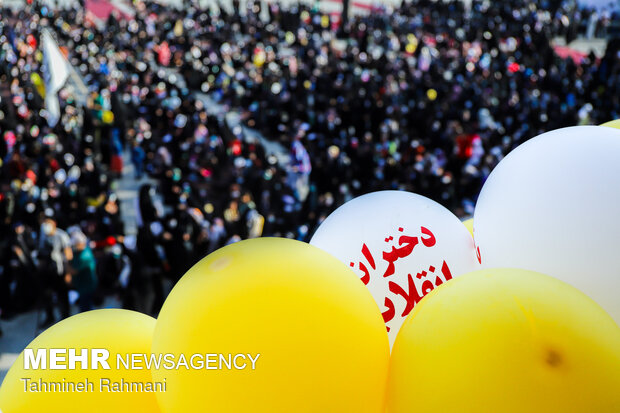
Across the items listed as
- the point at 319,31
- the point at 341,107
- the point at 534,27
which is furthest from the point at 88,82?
the point at 534,27

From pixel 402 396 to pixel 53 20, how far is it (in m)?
26.7

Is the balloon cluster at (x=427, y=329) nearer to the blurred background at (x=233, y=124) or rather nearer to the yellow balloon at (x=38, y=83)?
the blurred background at (x=233, y=124)

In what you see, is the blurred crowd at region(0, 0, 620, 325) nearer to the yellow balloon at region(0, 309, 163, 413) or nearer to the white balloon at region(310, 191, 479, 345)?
the yellow balloon at region(0, 309, 163, 413)

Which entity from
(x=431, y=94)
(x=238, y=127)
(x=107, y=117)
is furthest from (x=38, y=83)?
(x=431, y=94)

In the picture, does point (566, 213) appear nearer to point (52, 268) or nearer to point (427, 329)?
point (427, 329)

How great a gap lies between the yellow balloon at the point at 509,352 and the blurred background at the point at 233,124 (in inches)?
218

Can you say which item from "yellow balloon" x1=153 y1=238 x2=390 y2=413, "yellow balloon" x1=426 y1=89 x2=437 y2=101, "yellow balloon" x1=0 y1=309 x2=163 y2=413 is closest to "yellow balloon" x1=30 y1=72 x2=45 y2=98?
"yellow balloon" x1=426 y1=89 x2=437 y2=101

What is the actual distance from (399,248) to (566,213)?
0.69 meters

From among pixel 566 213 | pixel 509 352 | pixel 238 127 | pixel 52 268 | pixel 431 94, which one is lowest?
pixel 52 268

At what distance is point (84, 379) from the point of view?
2.01 metres

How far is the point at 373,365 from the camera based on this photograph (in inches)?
67.5

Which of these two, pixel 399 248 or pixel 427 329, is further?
pixel 399 248

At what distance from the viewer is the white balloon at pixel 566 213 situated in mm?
1851

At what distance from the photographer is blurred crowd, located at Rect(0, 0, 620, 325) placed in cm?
750
